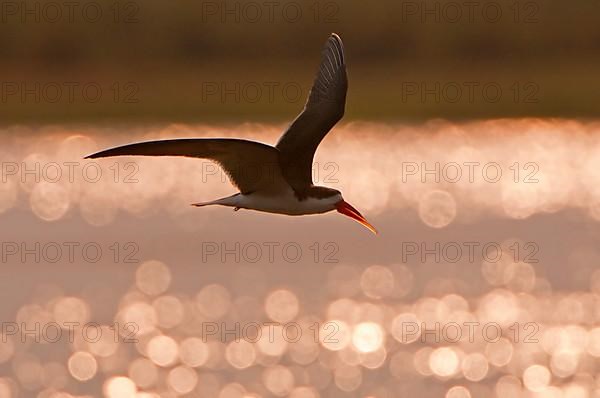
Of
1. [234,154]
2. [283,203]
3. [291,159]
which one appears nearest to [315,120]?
[291,159]

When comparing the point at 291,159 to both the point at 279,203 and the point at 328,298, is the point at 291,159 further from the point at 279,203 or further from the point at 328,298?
the point at 328,298

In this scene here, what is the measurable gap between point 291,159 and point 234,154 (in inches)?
30.7

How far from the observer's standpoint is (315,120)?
10.3 m

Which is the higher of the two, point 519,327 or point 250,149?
point 250,149

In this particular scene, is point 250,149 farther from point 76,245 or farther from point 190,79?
point 190,79

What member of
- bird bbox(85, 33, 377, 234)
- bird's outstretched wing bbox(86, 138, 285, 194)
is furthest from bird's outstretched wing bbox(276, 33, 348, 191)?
bird's outstretched wing bbox(86, 138, 285, 194)

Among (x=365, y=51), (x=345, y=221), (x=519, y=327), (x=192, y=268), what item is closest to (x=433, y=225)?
(x=345, y=221)

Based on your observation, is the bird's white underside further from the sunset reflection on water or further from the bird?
the sunset reflection on water

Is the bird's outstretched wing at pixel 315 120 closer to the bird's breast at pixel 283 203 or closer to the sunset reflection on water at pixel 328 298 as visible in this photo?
the bird's breast at pixel 283 203

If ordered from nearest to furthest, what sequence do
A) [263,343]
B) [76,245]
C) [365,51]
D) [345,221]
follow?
1. [263,343]
2. [76,245]
3. [345,221]
4. [365,51]

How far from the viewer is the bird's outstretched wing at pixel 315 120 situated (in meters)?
9.93

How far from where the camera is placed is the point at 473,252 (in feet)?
61.6

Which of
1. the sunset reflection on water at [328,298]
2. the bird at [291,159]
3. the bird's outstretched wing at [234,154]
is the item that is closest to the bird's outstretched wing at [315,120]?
the bird at [291,159]

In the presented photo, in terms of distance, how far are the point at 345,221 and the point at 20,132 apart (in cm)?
896
